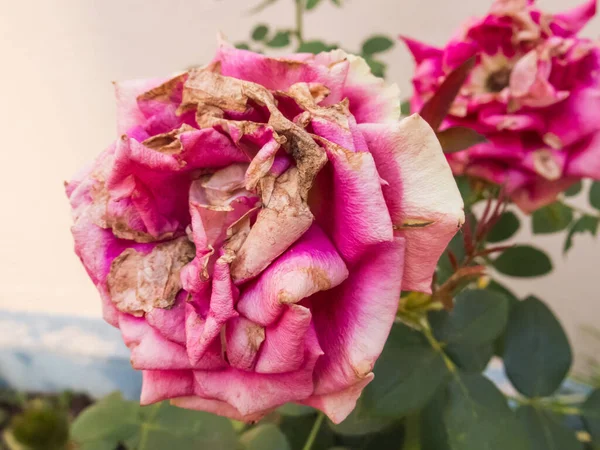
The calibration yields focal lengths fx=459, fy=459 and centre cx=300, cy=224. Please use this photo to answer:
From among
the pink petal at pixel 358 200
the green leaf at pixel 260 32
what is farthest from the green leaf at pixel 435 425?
the green leaf at pixel 260 32

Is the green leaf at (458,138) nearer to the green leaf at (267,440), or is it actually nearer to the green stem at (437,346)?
the green stem at (437,346)

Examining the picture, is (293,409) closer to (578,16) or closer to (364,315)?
(364,315)

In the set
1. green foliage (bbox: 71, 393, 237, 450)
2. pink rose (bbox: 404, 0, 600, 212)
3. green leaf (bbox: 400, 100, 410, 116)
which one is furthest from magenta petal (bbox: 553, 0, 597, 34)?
green foliage (bbox: 71, 393, 237, 450)

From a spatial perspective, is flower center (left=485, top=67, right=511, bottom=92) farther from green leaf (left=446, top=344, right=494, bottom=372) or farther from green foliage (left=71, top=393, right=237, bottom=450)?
green foliage (left=71, top=393, right=237, bottom=450)

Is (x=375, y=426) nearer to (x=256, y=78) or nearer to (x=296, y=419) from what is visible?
(x=296, y=419)

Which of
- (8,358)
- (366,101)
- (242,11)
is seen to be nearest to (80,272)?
(8,358)

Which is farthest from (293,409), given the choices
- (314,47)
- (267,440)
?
(314,47)
